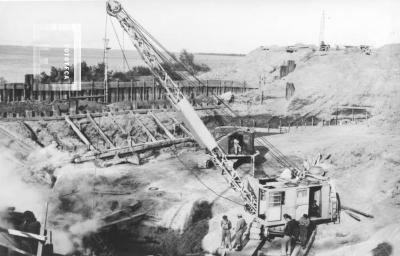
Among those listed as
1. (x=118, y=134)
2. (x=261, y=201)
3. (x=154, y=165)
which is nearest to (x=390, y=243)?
(x=261, y=201)

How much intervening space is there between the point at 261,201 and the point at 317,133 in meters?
13.3

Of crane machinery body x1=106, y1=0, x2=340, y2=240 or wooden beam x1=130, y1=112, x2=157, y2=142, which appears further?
wooden beam x1=130, y1=112, x2=157, y2=142

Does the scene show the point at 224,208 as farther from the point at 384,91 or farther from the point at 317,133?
the point at 384,91

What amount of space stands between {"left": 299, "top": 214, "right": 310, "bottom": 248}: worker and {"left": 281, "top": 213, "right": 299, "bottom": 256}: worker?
18cm

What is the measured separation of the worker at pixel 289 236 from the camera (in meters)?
14.6

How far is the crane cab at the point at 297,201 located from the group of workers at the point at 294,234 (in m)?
0.88

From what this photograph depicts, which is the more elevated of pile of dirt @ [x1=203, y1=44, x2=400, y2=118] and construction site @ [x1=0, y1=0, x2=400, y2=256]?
pile of dirt @ [x1=203, y1=44, x2=400, y2=118]

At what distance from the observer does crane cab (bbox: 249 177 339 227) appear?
15.8 m

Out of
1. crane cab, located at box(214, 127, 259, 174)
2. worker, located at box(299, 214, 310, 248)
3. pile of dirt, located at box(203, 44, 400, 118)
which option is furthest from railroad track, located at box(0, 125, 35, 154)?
pile of dirt, located at box(203, 44, 400, 118)

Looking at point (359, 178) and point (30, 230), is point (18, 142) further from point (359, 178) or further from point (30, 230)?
point (359, 178)

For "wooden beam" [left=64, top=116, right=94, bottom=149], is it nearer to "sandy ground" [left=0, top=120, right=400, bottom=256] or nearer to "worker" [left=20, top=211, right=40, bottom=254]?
"sandy ground" [left=0, top=120, right=400, bottom=256]

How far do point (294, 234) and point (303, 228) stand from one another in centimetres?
36

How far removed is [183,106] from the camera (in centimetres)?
1933

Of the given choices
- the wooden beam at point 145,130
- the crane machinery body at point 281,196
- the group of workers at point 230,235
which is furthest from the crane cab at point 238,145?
the group of workers at point 230,235
